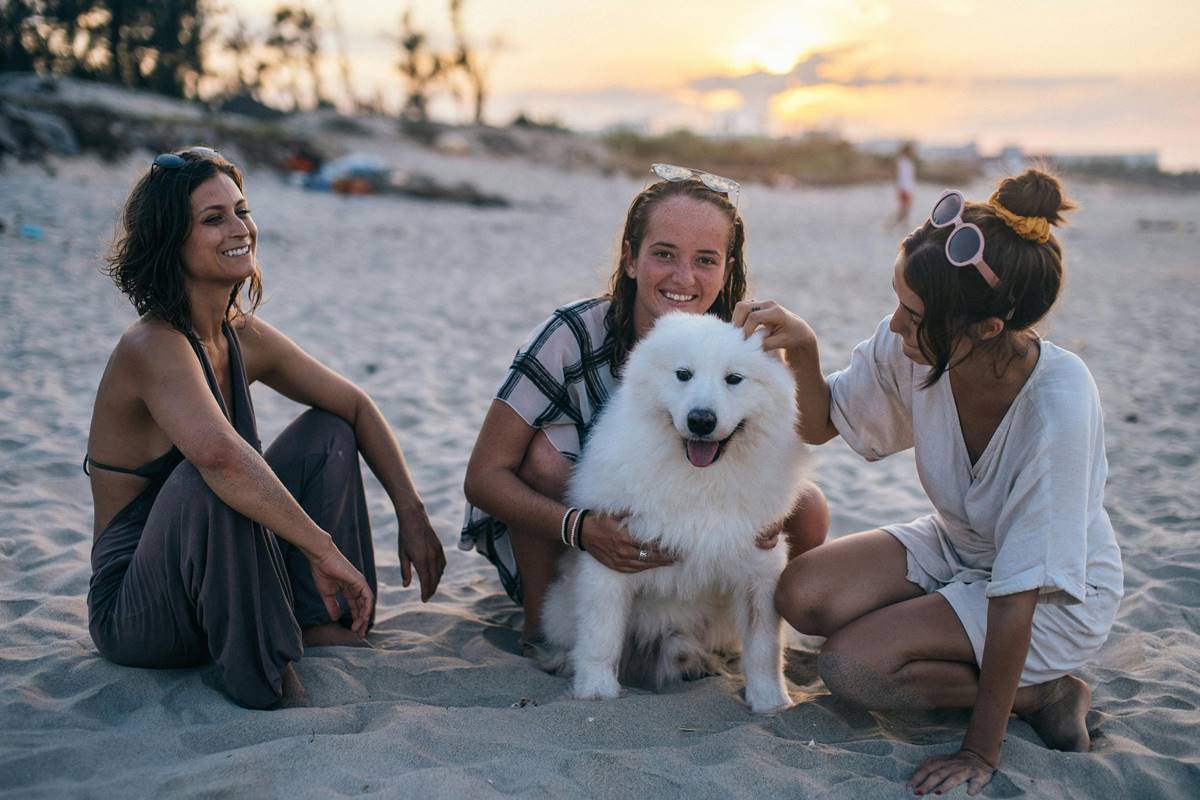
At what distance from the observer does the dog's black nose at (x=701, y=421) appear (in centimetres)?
223

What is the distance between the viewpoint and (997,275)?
2.02 m

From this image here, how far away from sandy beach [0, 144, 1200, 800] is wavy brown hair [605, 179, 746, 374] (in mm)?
212

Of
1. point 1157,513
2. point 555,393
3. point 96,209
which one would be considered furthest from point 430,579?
point 96,209

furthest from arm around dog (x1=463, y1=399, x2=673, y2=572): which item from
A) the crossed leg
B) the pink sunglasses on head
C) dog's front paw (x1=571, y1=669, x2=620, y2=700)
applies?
the pink sunglasses on head

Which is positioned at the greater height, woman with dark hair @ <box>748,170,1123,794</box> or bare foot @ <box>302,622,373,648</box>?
woman with dark hair @ <box>748,170,1123,794</box>

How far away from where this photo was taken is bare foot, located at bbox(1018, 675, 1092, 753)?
225cm

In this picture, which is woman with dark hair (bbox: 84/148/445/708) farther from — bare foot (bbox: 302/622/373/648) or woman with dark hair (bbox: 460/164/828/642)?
woman with dark hair (bbox: 460/164/828/642)

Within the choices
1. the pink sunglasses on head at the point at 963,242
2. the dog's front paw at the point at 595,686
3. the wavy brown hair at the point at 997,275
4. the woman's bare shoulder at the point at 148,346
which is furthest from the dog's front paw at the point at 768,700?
the woman's bare shoulder at the point at 148,346

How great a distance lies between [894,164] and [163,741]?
32.0m

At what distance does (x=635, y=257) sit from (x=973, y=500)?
1.20 metres

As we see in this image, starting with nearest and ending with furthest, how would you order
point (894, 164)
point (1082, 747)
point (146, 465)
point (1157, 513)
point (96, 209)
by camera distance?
1. point (1082, 747)
2. point (146, 465)
3. point (1157, 513)
4. point (96, 209)
5. point (894, 164)

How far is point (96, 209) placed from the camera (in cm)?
991

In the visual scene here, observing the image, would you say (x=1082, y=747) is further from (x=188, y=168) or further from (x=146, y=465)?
(x=188, y=168)

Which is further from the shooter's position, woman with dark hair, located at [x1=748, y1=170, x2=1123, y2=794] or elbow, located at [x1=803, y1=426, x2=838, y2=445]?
elbow, located at [x1=803, y1=426, x2=838, y2=445]
